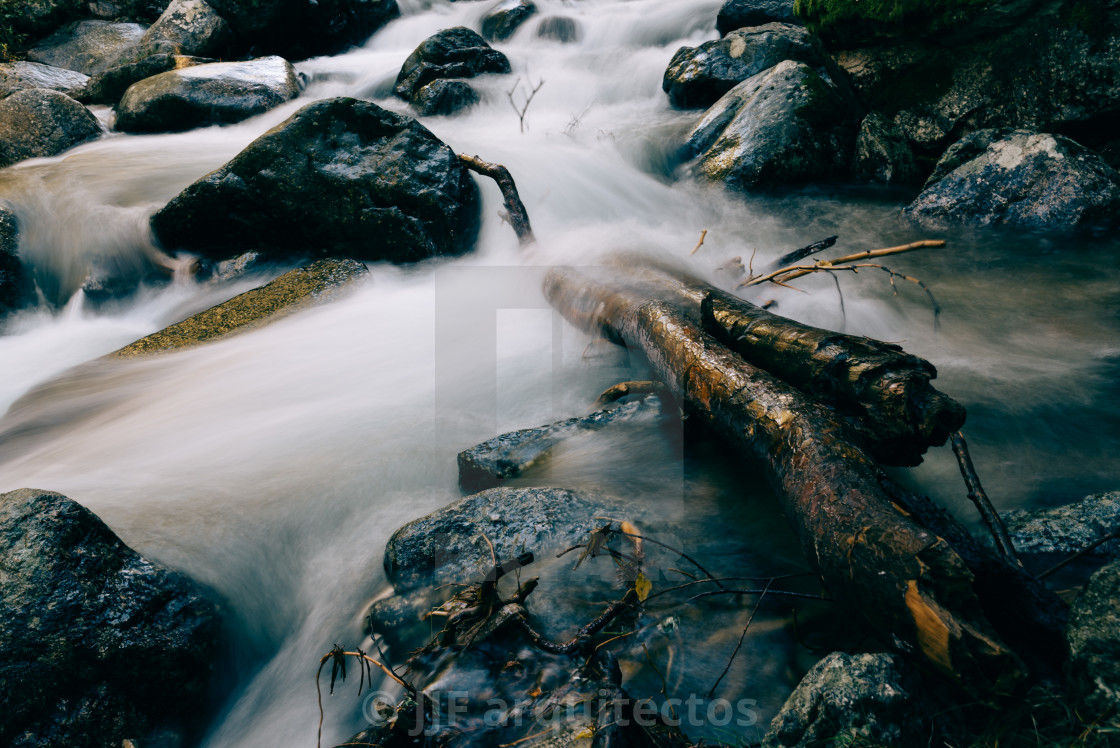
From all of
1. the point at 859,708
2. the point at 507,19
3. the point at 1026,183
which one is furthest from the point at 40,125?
the point at 1026,183

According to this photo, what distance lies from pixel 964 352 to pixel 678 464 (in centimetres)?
254

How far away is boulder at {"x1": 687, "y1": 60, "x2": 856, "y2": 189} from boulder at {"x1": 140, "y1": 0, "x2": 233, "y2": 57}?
34.7 ft

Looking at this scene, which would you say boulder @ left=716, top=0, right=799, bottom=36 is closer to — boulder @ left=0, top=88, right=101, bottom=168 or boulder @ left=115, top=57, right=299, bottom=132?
boulder @ left=115, top=57, right=299, bottom=132

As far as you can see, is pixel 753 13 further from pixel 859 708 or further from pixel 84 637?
pixel 84 637

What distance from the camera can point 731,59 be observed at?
27.5 feet

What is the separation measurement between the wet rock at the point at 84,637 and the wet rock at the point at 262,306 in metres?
3.12

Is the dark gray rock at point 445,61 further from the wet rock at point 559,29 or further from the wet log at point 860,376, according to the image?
the wet log at point 860,376

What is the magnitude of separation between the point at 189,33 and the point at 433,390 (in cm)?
1186

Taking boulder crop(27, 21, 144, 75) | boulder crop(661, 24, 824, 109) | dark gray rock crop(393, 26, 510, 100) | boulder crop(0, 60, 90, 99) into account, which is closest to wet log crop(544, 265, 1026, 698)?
boulder crop(661, 24, 824, 109)

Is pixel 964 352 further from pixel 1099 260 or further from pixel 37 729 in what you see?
pixel 37 729

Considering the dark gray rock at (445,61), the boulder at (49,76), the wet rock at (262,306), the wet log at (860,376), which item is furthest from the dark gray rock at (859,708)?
the boulder at (49,76)

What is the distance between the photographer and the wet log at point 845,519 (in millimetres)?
1520

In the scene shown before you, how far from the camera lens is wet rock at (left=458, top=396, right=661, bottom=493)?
3115 mm

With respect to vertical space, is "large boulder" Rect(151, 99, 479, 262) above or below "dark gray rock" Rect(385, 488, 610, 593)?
above
